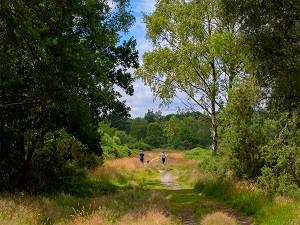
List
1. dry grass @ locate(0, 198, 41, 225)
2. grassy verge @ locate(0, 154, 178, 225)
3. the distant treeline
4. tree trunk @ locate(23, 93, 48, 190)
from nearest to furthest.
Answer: dry grass @ locate(0, 198, 41, 225) → grassy verge @ locate(0, 154, 178, 225) → tree trunk @ locate(23, 93, 48, 190) → the distant treeline

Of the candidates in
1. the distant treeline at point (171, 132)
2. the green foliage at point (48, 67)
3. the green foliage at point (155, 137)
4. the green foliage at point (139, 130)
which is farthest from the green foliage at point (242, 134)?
the green foliage at point (139, 130)

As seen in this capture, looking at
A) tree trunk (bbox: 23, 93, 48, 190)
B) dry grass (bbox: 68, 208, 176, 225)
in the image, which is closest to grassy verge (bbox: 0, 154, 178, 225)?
dry grass (bbox: 68, 208, 176, 225)

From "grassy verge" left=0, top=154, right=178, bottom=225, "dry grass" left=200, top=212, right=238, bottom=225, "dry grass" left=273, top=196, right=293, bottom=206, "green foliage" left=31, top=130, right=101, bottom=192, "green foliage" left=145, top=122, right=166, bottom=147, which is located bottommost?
"dry grass" left=200, top=212, right=238, bottom=225

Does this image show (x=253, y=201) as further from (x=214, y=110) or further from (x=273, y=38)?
(x=214, y=110)

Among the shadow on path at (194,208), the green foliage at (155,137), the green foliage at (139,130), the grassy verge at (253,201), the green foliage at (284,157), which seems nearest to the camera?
the grassy verge at (253,201)

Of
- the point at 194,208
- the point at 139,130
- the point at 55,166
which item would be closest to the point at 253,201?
the point at 194,208

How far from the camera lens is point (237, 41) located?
59.5ft

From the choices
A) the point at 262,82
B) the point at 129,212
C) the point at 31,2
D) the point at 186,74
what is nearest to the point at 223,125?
the point at 186,74

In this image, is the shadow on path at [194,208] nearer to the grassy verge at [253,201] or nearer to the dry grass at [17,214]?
the grassy verge at [253,201]

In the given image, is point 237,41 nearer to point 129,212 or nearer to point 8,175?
point 129,212

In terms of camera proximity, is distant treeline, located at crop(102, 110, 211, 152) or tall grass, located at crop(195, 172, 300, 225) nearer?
tall grass, located at crop(195, 172, 300, 225)

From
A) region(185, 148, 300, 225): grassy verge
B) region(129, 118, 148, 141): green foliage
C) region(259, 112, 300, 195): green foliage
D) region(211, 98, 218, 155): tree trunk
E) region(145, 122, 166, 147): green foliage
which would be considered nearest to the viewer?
region(185, 148, 300, 225): grassy verge

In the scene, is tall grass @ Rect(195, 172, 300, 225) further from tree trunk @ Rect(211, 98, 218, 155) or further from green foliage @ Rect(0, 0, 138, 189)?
green foliage @ Rect(0, 0, 138, 189)

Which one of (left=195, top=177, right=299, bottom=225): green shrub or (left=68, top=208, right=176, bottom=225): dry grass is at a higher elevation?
(left=195, top=177, right=299, bottom=225): green shrub
